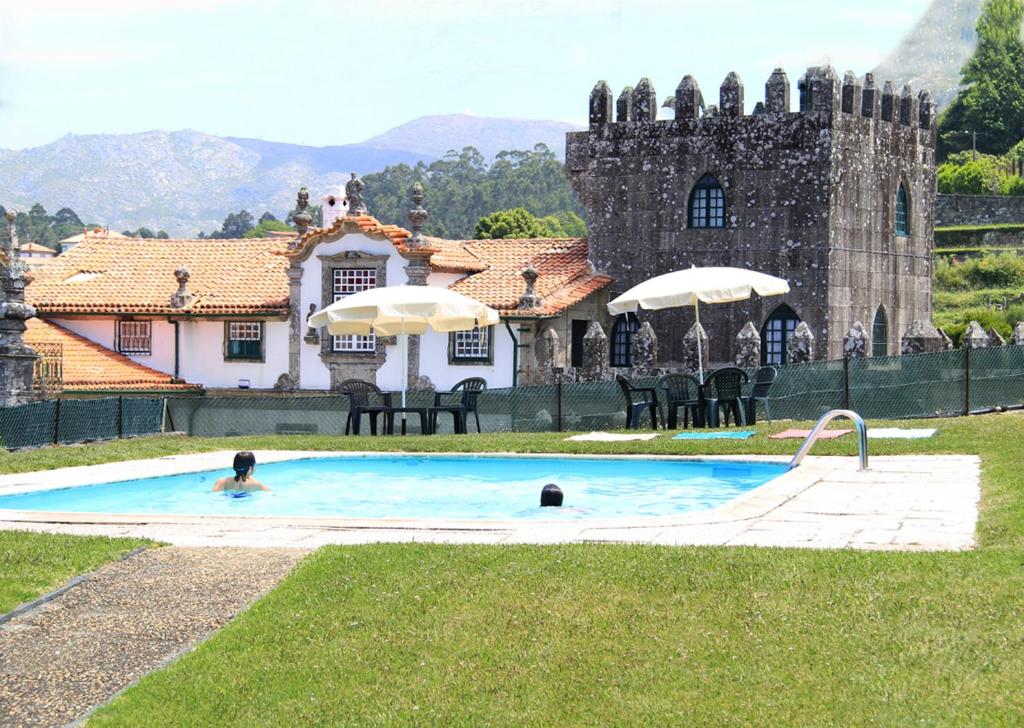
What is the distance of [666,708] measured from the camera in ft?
24.4

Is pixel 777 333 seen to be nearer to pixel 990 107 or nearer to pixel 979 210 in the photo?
pixel 979 210

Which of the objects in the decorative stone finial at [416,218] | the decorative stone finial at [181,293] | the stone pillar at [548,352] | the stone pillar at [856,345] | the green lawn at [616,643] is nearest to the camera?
the green lawn at [616,643]

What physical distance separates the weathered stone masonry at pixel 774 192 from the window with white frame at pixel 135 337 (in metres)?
13.5

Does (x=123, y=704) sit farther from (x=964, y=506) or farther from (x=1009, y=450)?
(x=1009, y=450)

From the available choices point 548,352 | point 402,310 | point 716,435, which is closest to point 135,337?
point 548,352

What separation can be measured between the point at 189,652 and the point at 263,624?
55cm

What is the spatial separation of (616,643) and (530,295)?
1138 inches

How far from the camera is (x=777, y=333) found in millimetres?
36375

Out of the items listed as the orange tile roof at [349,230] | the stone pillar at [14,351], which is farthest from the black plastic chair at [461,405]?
the orange tile roof at [349,230]

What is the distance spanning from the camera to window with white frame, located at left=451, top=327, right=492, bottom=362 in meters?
38.7

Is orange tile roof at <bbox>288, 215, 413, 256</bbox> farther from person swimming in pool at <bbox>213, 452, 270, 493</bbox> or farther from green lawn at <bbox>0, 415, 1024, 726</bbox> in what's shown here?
green lawn at <bbox>0, 415, 1024, 726</bbox>

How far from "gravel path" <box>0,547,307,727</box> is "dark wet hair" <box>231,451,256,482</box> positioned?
645cm

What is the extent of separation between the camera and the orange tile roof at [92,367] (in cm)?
3819

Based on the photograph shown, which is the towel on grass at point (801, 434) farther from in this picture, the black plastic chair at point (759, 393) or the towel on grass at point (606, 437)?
the black plastic chair at point (759, 393)
